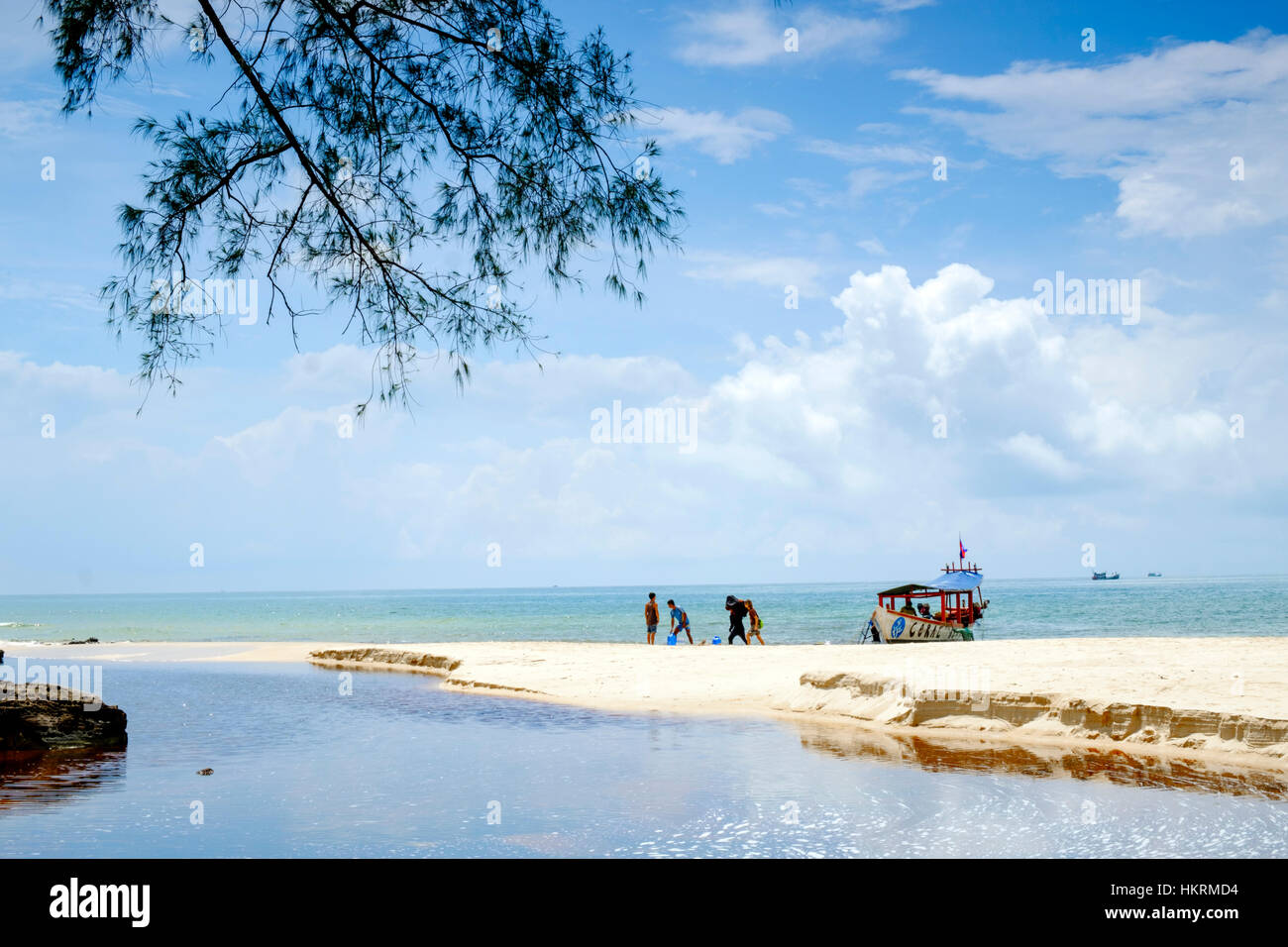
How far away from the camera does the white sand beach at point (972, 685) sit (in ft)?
37.3

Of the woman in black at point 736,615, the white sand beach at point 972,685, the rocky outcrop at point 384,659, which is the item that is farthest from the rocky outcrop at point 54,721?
the woman in black at point 736,615

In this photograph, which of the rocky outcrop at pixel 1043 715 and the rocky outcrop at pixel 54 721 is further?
the rocky outcrop at pixel 54 721

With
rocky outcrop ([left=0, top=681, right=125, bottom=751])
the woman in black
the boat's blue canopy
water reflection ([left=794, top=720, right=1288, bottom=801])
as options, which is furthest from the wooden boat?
rocky outcrop ([left=0, top=681, right=125, bottom=751])

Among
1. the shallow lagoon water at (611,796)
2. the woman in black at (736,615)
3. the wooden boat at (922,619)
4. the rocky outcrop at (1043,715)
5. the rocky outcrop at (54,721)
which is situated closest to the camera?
the shallow lagoon water at (611,796)

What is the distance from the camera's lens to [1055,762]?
1052 cm

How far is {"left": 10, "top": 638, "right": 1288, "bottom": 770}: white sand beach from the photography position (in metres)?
11.4

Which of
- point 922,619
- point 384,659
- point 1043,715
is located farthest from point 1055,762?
point 922,619

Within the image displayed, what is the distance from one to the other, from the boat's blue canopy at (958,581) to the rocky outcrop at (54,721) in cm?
3032

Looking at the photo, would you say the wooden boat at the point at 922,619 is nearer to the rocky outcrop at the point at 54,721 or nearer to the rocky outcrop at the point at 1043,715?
the rocky outcrop at the point at 1043,715

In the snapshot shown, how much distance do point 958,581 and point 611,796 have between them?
31.5m

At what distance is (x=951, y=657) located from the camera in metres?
18.0

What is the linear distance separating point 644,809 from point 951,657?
11.4m

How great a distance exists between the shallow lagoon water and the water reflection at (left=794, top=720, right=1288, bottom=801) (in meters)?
0.05
